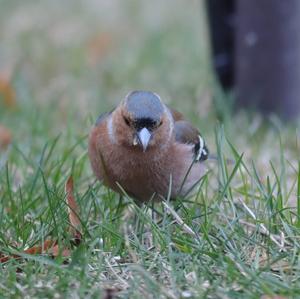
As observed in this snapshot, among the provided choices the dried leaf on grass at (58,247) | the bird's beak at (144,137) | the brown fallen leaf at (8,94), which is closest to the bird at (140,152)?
the bird's beak at (144,137)

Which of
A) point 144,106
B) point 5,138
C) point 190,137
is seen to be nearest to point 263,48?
point 5,138

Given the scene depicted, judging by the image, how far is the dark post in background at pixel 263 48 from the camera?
6.38 m

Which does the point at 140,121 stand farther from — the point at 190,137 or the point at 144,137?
the point at 190,137

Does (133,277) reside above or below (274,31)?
below

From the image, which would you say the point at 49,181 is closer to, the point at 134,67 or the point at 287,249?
the point at 287,249

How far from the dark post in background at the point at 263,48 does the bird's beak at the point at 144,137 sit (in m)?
2.63

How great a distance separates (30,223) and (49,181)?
82 centimetres

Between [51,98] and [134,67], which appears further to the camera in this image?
[134,67]

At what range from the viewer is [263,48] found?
6496 mm

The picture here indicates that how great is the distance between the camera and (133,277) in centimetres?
327

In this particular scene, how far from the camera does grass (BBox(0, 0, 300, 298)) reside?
3182mm

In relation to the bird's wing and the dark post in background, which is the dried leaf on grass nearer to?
the bird's wing

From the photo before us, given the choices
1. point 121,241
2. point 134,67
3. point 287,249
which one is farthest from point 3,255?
point 134,67

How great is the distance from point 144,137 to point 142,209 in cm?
34
